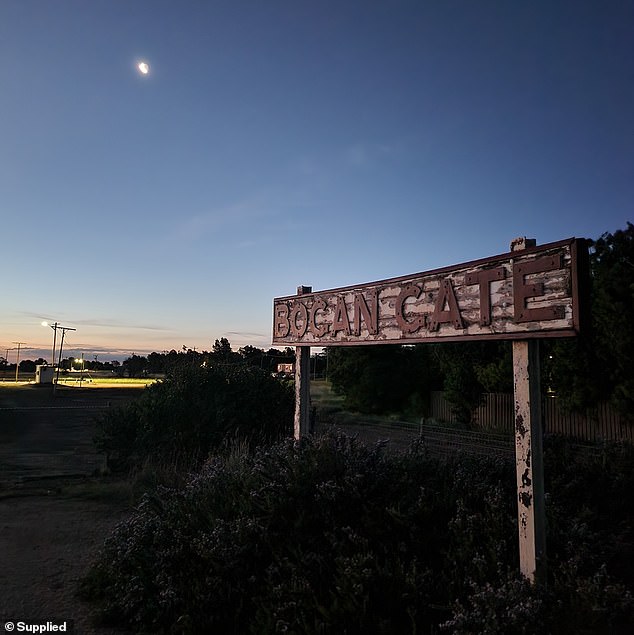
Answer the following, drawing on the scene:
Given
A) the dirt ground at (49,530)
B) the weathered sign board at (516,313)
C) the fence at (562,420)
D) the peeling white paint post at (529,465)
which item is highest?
the weathered sign board at (516,313)

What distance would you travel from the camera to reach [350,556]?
4234mm

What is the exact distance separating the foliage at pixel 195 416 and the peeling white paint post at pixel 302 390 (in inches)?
148

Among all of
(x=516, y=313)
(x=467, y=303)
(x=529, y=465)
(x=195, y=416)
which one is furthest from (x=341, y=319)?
(x=195, y=416)

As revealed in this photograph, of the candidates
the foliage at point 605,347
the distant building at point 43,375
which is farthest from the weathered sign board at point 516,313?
the distant building at point 43,375

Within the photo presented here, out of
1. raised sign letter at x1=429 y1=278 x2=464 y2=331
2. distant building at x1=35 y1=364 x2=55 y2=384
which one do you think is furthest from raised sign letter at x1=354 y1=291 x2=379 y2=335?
distant building at x1=35 y1=364 x2=55 y2=384

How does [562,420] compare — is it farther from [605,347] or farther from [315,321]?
[315,321]

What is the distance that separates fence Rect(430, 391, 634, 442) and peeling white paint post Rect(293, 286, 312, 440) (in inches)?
459

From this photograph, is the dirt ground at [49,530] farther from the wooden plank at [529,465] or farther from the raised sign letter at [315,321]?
the raised sign letter at [315,321]

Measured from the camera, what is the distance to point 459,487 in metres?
5.04

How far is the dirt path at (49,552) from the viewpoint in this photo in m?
4.54

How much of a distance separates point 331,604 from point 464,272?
2.91 m

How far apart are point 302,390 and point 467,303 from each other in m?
3.04

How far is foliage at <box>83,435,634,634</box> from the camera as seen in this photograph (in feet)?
11.4

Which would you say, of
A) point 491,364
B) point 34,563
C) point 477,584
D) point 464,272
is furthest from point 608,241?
point 34,563
